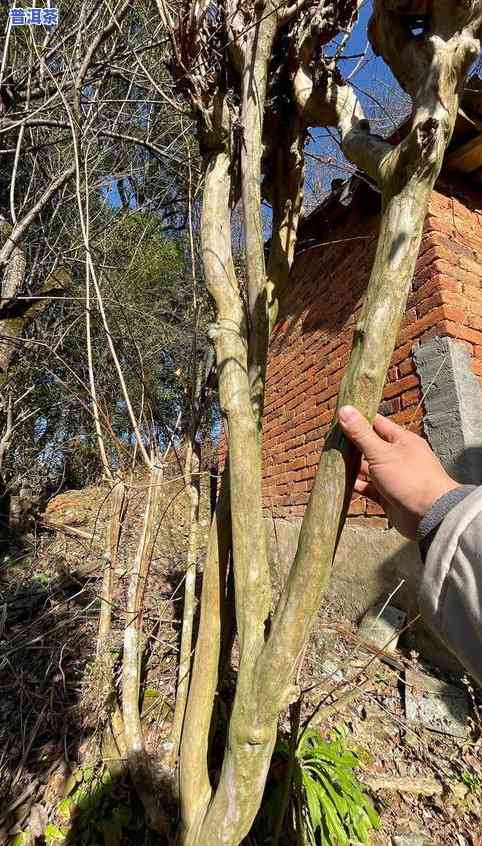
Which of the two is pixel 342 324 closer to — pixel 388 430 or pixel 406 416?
pixel 406 416

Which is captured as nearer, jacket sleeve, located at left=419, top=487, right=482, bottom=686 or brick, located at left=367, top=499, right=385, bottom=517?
jacket sleeve, located at left=419, top=487, right=482, bottom=686

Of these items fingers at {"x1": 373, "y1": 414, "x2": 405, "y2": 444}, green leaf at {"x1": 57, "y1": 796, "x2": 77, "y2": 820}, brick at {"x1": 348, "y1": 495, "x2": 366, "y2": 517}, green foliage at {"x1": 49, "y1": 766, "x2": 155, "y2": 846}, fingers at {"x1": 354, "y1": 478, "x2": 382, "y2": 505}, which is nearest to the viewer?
fingers at {"x1": 373, "y1": 414, "x2": 405, "y2": 444}

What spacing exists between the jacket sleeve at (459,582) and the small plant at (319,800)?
2.88 feet

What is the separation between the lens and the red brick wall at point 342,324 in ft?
9.34

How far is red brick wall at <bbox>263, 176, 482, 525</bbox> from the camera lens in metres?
2.85

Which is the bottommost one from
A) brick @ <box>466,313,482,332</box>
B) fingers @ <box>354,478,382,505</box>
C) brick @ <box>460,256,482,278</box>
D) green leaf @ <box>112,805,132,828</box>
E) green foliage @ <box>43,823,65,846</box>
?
green foliage @ <box>43,823,65,846</box>

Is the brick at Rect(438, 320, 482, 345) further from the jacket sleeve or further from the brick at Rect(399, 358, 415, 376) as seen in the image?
the jacket sleeve

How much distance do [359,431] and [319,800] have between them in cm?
166

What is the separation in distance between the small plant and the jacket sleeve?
877 mm

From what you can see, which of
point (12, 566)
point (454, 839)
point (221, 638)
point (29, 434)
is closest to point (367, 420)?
point (221, 638)

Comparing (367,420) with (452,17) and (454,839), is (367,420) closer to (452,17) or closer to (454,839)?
(452,17)

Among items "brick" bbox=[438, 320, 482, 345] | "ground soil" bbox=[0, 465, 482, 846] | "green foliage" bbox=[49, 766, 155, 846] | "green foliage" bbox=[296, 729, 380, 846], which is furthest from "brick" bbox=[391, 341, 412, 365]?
"green foliage" bbox=[49, 766, 155, 846]

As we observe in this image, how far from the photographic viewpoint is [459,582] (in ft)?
2.62

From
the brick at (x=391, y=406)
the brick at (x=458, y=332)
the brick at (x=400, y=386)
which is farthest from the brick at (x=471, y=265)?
the brick at (x=391, y=406)
